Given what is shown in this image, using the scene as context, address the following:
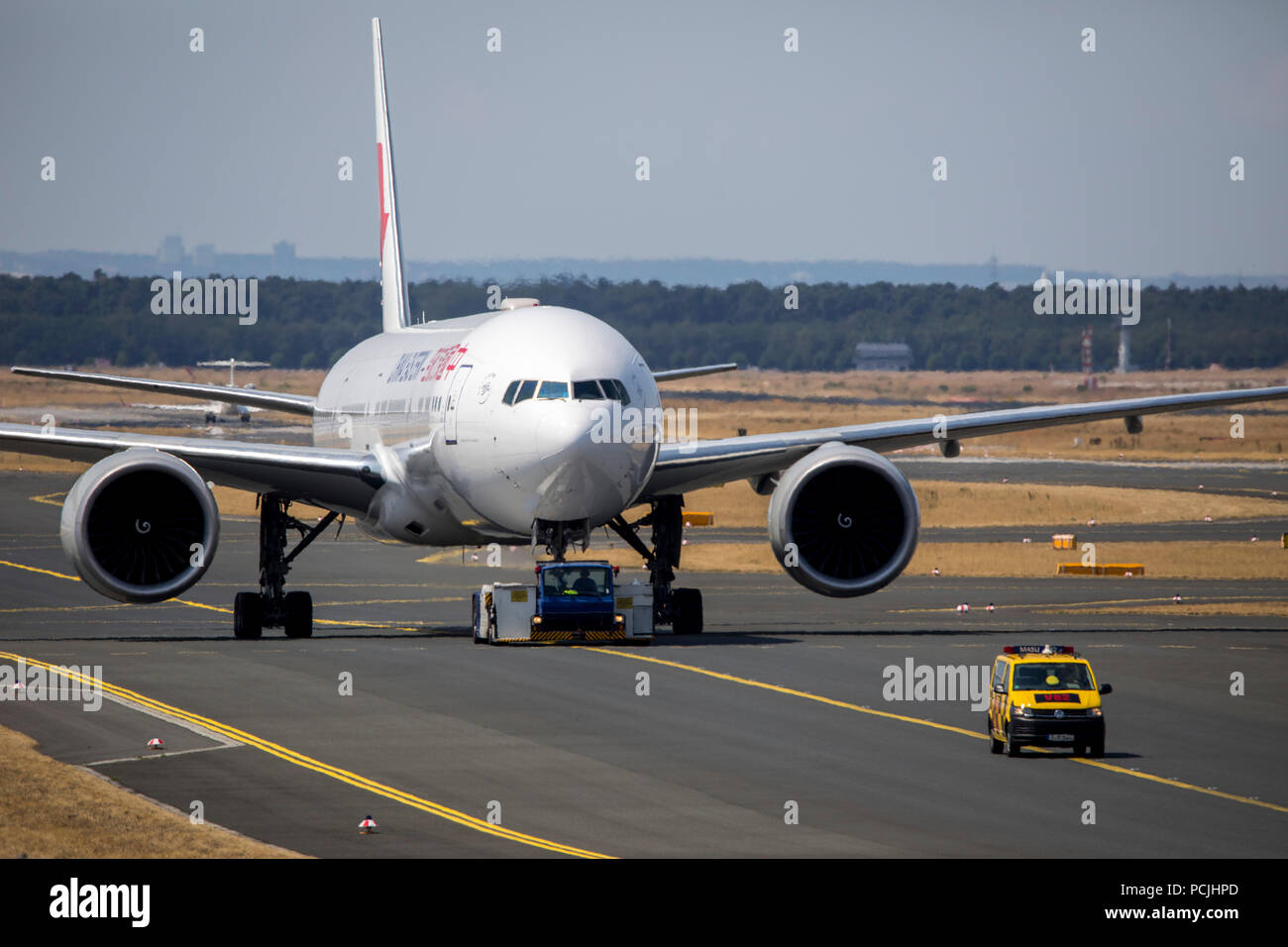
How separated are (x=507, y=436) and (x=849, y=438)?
7.90 meters

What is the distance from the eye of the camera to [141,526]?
36219 mm

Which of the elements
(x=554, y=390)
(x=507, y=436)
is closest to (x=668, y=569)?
(x=507, y=436)

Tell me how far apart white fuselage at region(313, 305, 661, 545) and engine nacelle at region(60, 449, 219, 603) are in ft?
14.3

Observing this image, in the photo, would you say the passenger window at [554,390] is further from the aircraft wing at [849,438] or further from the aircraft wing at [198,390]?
the aircraft wing at [198,390]

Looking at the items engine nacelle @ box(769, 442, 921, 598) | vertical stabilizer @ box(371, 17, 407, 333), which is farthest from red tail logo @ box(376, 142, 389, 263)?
engine nacelle @ box(769, 442, 921, 598)

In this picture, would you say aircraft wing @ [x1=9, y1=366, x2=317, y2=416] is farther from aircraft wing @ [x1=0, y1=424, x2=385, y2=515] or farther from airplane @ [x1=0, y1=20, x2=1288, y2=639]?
aircraft wing @ [x1=0, y1=424, x2=385, y2=515]

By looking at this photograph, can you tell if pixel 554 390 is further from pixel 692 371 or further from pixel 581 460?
pixel 692 371

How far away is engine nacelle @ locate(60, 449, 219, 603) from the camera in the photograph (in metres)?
35.4

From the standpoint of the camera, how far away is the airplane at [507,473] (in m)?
35.3

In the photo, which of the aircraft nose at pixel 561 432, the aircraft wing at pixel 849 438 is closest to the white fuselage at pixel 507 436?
the aircraft nose at pixel 561 432

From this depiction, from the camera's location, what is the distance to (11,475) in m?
106
